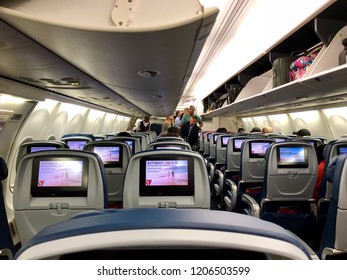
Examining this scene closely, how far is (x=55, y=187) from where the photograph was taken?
9.30 feet


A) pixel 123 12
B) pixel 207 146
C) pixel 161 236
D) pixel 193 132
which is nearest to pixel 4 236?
pixel 123 12

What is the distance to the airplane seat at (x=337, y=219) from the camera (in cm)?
232

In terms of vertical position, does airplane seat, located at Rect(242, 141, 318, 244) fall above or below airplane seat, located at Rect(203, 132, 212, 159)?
below

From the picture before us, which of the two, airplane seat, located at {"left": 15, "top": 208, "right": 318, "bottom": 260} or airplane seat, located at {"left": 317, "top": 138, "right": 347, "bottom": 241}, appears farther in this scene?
airplane seat, located at {"left": 317, "top": 138, "right": 347, "bottom": 241}

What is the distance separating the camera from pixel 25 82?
202 inches

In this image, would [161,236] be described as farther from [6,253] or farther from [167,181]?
[6,253]

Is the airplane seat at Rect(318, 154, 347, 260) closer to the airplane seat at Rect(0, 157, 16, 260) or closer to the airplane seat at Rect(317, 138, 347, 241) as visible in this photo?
the airplane seat at Rect(317, 138, 347, 241)

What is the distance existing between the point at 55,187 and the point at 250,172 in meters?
3.16

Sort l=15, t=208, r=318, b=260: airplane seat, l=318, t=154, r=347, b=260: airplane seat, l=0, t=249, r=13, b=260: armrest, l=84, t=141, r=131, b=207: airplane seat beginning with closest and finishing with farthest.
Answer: l=15, t=208, r=318, b=260: airplane seat < l=318, t=154, r=347, b=260: airplane seat < l=0, t=249, r=13, b=260: armrest < l=84, t=141, r=131, b=207: airplane seat

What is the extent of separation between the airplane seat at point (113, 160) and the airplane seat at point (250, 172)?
5.84 ft

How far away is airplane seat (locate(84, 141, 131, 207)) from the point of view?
448 cm

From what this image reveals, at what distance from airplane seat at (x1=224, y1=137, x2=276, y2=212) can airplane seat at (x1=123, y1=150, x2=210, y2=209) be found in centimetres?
211

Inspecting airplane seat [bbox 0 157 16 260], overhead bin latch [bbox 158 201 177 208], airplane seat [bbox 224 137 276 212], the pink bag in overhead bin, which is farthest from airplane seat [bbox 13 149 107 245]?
the pink bag in overhead bin

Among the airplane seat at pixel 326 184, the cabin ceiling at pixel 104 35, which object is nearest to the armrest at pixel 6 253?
the cabin ceiling at pixel 104 35
